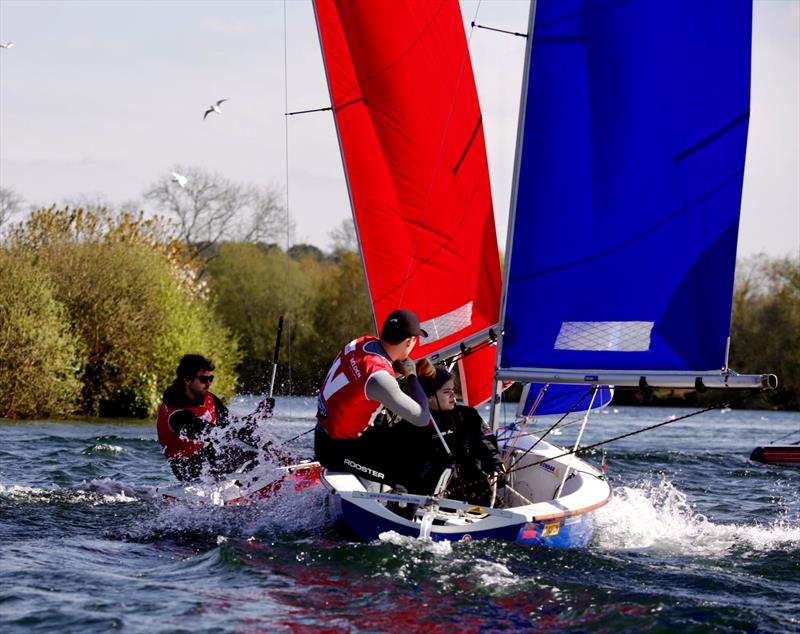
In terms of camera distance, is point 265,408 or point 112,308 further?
point 112,308

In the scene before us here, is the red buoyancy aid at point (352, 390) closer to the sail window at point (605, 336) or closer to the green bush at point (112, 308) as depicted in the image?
the sail window at point (605, 336)

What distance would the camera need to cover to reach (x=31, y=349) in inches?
806

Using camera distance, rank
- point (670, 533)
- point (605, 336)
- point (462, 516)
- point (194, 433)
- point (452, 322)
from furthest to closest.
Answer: point (452, 322), point (194, 433), point (670, 533), point (605, 336), point (462, 516)

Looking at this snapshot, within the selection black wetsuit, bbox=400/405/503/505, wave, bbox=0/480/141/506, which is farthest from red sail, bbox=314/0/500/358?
wave, bbox=0/480/141/506

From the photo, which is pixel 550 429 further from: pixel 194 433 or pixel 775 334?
pixel 775 334

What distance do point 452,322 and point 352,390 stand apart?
8.60 feet

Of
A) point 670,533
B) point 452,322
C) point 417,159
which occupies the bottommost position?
point 670,533

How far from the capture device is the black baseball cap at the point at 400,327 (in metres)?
7.02

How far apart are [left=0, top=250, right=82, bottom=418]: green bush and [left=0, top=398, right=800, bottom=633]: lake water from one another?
1080 centimetres

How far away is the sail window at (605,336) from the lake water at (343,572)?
42.2 inches

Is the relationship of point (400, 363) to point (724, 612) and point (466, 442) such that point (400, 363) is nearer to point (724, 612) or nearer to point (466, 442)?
point (466, 442)

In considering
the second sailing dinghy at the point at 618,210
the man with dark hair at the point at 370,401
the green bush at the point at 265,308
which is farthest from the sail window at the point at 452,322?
the green bush at the point at 265,308

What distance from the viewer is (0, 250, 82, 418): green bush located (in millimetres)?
20375

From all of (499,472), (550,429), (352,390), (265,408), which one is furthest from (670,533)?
(265,408)
